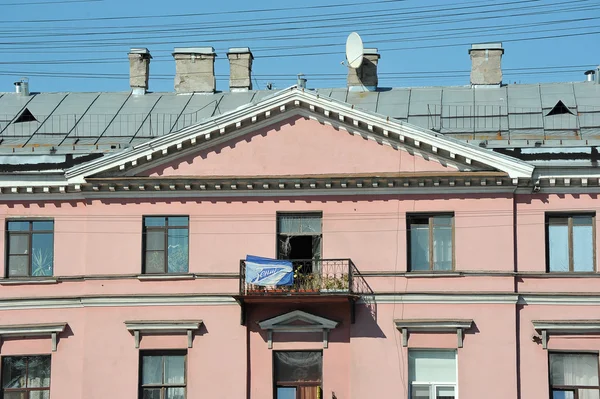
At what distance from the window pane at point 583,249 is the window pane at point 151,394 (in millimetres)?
12022

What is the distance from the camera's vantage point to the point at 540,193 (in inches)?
1478

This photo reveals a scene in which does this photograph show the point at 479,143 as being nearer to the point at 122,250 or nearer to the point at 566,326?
the point at 566,326

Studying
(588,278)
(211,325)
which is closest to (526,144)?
(588,278)

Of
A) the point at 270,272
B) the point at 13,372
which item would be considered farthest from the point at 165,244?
the point at 13,372

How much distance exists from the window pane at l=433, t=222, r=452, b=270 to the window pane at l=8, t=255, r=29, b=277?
11677mm

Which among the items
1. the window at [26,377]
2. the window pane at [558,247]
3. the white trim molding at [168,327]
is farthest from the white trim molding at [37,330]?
the window pane at [558,247]

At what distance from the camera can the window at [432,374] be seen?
36688 millimetres

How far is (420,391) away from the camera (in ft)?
121

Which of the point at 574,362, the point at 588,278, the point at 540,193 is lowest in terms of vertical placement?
the point at 574,362

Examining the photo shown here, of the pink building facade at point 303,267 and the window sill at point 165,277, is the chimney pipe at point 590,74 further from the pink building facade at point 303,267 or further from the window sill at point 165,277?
the window sill at point 165,277

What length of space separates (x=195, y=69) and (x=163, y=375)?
40.8 feet

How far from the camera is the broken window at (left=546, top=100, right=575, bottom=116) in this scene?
41531 millimetres

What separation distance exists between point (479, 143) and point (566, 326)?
238 inches

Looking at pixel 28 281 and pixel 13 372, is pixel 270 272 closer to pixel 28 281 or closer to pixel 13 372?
pixel 28 281
